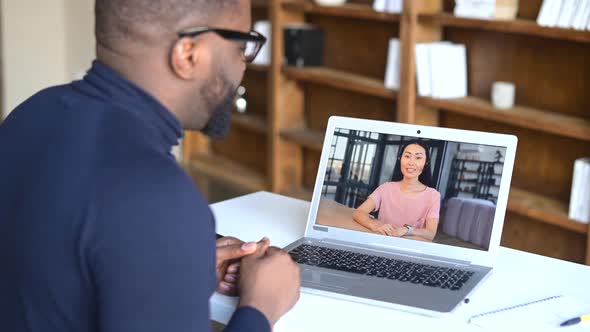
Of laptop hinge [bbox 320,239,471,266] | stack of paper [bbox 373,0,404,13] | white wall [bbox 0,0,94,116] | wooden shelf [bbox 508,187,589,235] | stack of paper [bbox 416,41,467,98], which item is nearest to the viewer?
laptop hinge [bbox 320,239,471,266]

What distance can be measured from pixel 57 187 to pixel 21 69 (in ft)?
15.2

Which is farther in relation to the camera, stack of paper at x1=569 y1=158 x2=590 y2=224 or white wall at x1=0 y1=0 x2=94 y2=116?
white wall at x1=0 y1=0 x2=94 y2=116

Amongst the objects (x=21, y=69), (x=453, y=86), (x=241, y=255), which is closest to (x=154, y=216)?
(x=241, y=255)

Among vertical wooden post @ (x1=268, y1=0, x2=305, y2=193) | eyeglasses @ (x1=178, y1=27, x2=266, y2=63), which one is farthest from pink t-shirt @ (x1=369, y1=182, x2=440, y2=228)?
vertical wooden post @ (x1=268, y1=0, x2=305, y2=193)

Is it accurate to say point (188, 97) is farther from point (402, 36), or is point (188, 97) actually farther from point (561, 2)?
point (402, 36)

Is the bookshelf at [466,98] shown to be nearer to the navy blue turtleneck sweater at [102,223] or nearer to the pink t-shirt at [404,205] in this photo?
the pink t-shirt at [404,205]

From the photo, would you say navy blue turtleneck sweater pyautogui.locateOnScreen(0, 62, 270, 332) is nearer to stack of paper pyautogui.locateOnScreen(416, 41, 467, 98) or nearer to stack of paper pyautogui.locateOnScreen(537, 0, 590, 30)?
stack of paper pyautogui.locateOnScreen(537, 0, 590, 30)

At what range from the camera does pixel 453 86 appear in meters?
3.42

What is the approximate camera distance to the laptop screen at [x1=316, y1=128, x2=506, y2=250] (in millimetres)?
1651

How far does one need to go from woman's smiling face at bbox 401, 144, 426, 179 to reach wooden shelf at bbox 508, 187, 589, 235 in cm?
151

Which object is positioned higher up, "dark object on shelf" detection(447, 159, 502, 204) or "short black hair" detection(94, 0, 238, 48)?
"short black hair" detection(94, 0, 238, 48)

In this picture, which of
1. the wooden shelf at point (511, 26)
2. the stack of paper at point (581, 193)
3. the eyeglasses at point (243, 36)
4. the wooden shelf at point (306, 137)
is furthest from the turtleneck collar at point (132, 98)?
the wooden shelf at point (306, 137)

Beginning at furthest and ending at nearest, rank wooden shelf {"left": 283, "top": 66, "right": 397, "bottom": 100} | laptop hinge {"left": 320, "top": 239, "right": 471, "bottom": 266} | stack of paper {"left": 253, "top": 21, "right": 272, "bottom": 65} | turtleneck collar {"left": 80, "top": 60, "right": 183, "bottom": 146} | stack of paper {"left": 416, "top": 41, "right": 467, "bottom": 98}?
stack of paper {"left": 253, "top": 21, "right": 272, "bottom": 65} < wooden shelf {"left": 283, "top": 66, "right": 397, "bottom": 100} < stack of paper {"left": 416, "top": 41, "right": 467, "bottom": 98} < laptop hinge {"left": 320, "top": 239, "right": 471, "bottom": 266} < turtleneck collar {"left": 80, "top": 60, "right": 183, "bottom": 146}

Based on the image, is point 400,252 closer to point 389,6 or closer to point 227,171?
point 389,6
